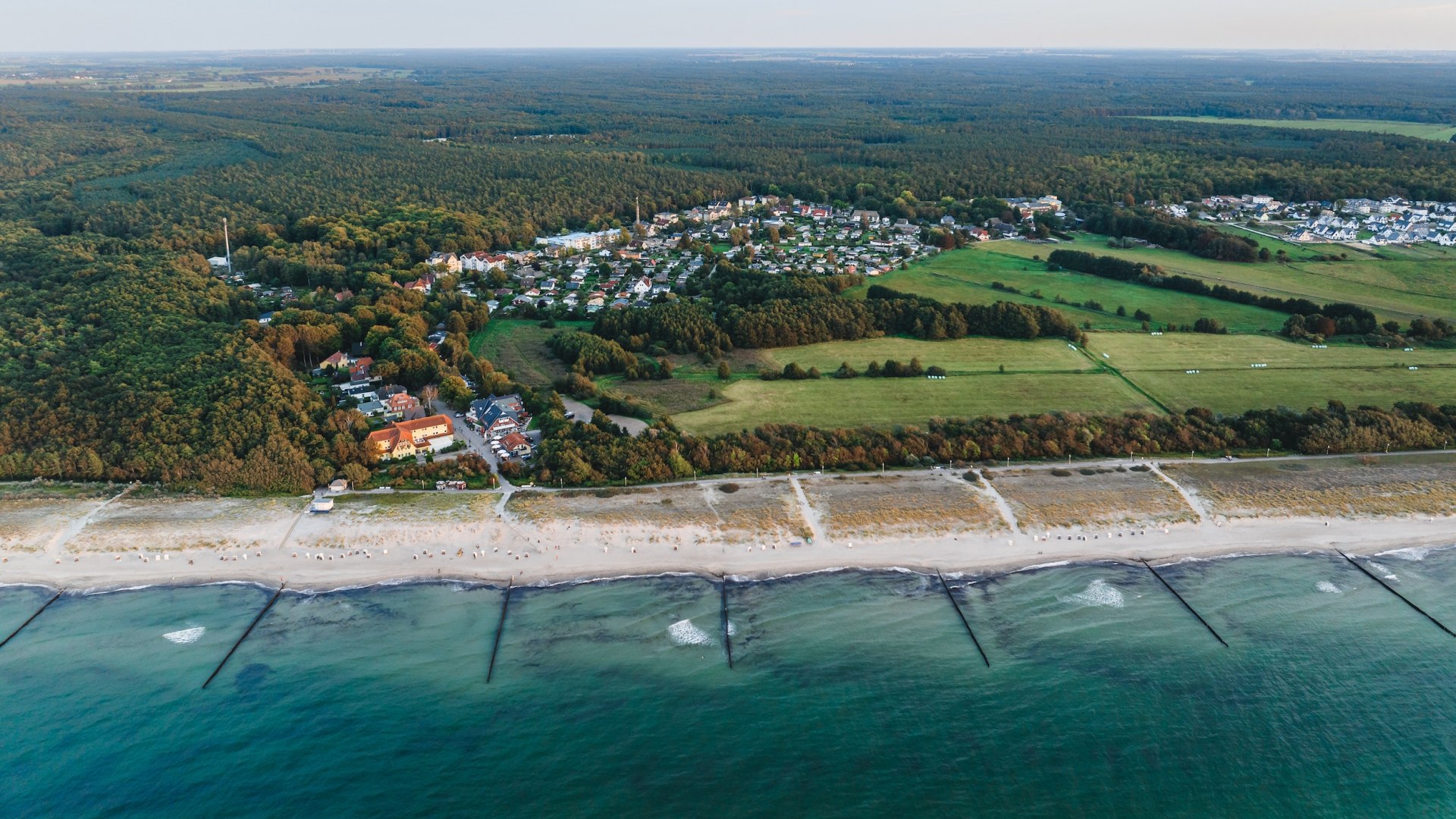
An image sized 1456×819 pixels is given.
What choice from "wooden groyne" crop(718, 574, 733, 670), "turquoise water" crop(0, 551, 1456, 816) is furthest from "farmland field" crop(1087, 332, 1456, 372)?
Answer: "wooden groyne" crop(718, 574, 733, 670)

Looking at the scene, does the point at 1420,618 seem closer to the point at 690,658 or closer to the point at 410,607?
the point at 690,658

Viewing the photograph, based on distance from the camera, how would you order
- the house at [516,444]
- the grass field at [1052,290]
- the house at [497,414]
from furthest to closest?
the grass field at [1052,290] → the house at [497,414] → the house at [516,444]

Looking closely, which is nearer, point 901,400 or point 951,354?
point 901,400

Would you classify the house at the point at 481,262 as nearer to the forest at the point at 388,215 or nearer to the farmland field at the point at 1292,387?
the forest at the point at 388,215

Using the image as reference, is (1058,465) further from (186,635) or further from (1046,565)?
(186,635)

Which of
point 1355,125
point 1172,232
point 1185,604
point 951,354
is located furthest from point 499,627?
point 1355,125

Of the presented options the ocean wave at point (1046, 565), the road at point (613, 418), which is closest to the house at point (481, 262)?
the road at point (613, 418)

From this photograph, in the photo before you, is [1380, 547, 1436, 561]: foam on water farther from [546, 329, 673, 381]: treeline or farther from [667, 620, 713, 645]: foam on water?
[546, 329, 673, 381]: treeline
